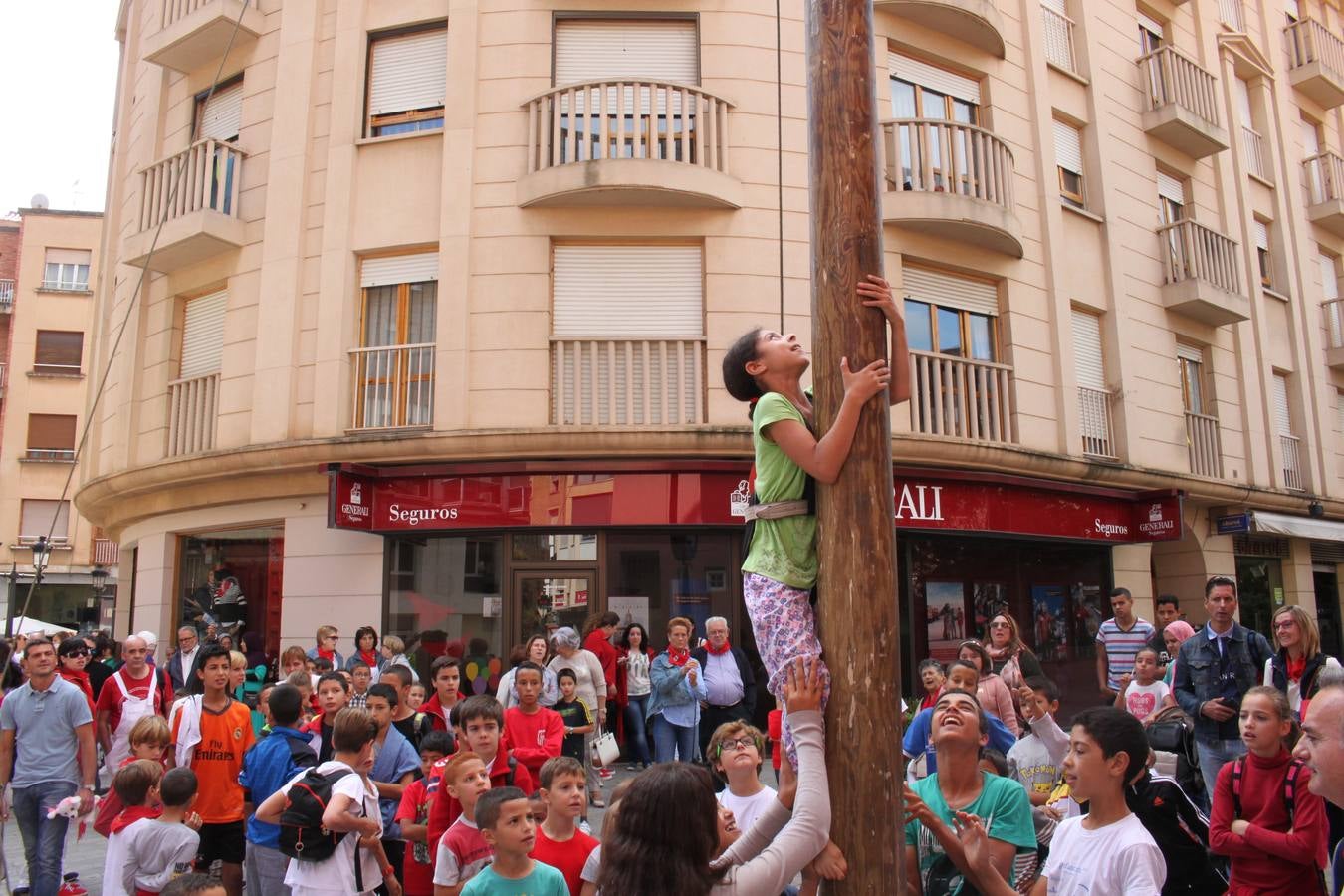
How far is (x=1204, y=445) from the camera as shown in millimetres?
17672

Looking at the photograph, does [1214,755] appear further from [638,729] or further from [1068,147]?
[1068,147]

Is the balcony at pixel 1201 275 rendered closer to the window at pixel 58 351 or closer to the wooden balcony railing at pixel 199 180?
the wooden balcony railing at pixel 199 180

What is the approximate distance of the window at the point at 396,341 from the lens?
13.2 m

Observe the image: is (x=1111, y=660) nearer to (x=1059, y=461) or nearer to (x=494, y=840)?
(x=1059, y=461)

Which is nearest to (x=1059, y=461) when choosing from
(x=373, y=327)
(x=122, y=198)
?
(x=373, y=327)

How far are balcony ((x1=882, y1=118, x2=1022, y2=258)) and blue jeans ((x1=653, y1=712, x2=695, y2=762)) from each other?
7.09m

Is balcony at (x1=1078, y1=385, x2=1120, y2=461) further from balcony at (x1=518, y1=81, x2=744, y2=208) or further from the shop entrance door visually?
the shop entrance door

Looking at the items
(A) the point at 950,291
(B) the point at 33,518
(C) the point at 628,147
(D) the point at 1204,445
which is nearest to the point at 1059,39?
(A) the point at 950,291

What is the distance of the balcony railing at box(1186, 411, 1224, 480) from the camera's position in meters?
17.4

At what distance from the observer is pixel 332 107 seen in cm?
1402

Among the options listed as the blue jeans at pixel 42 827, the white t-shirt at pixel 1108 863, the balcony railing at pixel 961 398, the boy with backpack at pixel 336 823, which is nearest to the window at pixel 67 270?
the balcony railing at pixel 961 398

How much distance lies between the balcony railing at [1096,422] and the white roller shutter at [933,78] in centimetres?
476

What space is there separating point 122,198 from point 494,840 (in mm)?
16840

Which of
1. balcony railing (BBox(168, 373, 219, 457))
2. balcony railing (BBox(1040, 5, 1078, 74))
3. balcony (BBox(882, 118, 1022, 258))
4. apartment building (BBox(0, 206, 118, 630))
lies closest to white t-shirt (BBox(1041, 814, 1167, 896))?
balcony (BBox(882, 118, 1022, 258))
